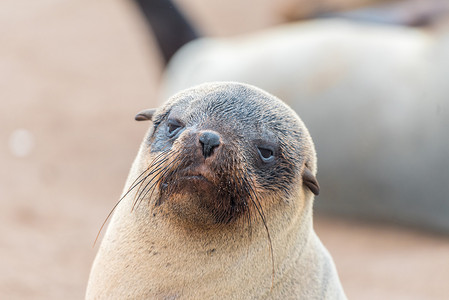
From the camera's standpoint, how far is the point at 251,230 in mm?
3104

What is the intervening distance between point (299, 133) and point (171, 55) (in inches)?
253

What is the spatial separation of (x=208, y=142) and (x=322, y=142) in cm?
Result: 489

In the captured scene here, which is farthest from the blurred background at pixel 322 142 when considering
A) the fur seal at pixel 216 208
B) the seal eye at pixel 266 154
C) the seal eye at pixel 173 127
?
the seal eye at pixel 266 154

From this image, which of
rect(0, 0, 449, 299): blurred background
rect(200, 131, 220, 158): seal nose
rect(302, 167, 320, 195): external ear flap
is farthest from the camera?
rect(0, 0, 449, 299): blurred background

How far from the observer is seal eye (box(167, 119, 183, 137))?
3.18 metres

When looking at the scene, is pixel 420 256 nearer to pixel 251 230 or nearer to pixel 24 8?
pixel 251 230

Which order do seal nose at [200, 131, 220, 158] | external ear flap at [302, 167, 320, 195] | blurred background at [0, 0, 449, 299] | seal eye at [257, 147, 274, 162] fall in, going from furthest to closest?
blurred background at [0, 0, 449, 299], external ear flap at [302, 167, 320, 195], seal eye at [257, 147, 274, 162], seal nose at [200, 131, 220, 158]

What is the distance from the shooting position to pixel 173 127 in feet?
10.6

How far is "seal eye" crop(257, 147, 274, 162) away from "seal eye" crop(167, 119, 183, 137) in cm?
36

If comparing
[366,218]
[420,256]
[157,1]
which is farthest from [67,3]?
[420,256]

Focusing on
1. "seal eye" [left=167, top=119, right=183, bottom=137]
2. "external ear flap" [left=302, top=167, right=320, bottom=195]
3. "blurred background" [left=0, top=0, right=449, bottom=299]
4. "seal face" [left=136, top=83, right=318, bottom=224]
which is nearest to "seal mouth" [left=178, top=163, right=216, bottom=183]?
"seal face" [left=136, top=83, right=318, bottom=224]

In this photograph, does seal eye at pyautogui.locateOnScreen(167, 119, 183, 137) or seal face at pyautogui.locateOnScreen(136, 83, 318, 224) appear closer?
seal face at pyautogui.locateOnScreen(136, 83, 318, 224)

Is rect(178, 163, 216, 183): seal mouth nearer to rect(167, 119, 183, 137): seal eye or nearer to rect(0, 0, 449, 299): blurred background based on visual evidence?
rect(167, 119, 183, 137): seal eye

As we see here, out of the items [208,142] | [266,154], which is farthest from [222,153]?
[266,154]
